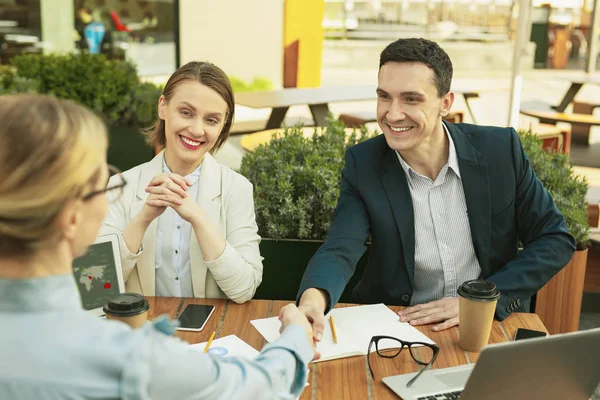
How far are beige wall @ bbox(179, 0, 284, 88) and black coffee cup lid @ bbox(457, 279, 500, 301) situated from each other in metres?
9.71

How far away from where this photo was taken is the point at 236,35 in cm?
1174

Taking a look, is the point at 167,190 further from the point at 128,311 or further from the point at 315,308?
the point at 315,308

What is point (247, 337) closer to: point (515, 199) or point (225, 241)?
point (225, 241)

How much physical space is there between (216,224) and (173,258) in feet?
0.65

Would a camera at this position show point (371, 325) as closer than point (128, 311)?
No

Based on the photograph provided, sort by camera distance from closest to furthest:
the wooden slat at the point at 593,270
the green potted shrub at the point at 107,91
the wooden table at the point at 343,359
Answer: the wooden table at the point at 343,359, the wooden slat at the point at 593,270, the green potted shrub at the point at 107,91

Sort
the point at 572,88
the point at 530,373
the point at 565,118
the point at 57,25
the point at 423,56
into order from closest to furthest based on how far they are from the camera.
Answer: the point at 530,373, the point at 423,56, the point at 565,118, the point at 57,25, the point at 572,88

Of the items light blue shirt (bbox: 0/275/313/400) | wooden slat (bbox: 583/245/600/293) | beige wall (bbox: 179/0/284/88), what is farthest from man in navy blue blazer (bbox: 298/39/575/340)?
beige wall (bbox: 179/0/284/88)

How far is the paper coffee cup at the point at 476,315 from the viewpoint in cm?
190

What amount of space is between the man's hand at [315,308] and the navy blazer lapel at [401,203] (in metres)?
0.51

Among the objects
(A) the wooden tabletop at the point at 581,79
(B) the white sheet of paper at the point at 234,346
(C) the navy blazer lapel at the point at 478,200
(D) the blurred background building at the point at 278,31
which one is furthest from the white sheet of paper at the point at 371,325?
(A) the wooden tabletop at the point at 581,79

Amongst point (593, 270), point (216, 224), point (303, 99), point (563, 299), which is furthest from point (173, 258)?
point (303, 99)

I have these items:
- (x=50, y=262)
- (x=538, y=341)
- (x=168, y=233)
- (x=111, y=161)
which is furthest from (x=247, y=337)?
(x=111, y=161)

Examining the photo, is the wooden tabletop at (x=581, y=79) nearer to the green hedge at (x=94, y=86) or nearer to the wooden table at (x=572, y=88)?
the wooden table at (x=572, y=88)
